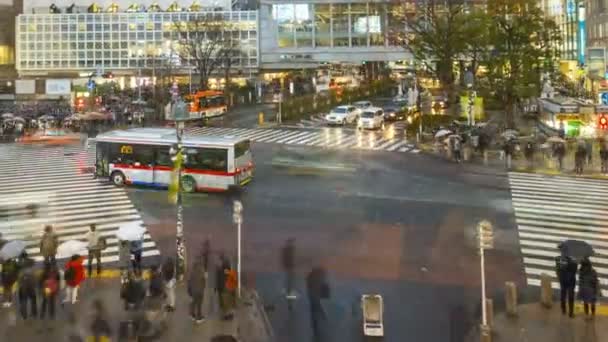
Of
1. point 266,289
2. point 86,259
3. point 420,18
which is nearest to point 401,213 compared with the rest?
point 266,289

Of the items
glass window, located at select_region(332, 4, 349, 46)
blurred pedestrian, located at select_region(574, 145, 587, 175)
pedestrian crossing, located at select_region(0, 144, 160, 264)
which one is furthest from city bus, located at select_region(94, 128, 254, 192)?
glass window, located at select_region(332, 4, 349, 46)

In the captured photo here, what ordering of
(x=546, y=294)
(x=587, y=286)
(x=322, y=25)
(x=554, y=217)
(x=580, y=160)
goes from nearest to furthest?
(x=587, y=286) → (x=546, y=294) → (x=554, y=217) → (x=580, y=160) → (x=322, y=25)

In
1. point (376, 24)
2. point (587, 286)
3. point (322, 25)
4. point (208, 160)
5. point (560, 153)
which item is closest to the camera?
point (587, 286)

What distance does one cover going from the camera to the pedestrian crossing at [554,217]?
17.9 meters

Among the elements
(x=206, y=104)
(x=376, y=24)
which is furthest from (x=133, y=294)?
(x=376, y=24)

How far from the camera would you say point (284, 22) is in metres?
90.8

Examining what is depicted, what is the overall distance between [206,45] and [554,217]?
206 ft

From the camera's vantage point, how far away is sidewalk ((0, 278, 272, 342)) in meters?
12.5

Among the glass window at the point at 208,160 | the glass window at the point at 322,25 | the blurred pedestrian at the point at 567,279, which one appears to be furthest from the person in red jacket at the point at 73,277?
the glass window at the point at 322,25

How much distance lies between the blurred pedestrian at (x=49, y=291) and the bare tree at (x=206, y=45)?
6317 cm

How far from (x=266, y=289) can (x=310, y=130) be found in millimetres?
36710

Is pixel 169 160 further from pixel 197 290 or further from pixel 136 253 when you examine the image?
pixel 197 290

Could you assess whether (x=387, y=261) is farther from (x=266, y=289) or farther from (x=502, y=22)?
(x=502, y=22)

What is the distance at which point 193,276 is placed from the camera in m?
13.3
